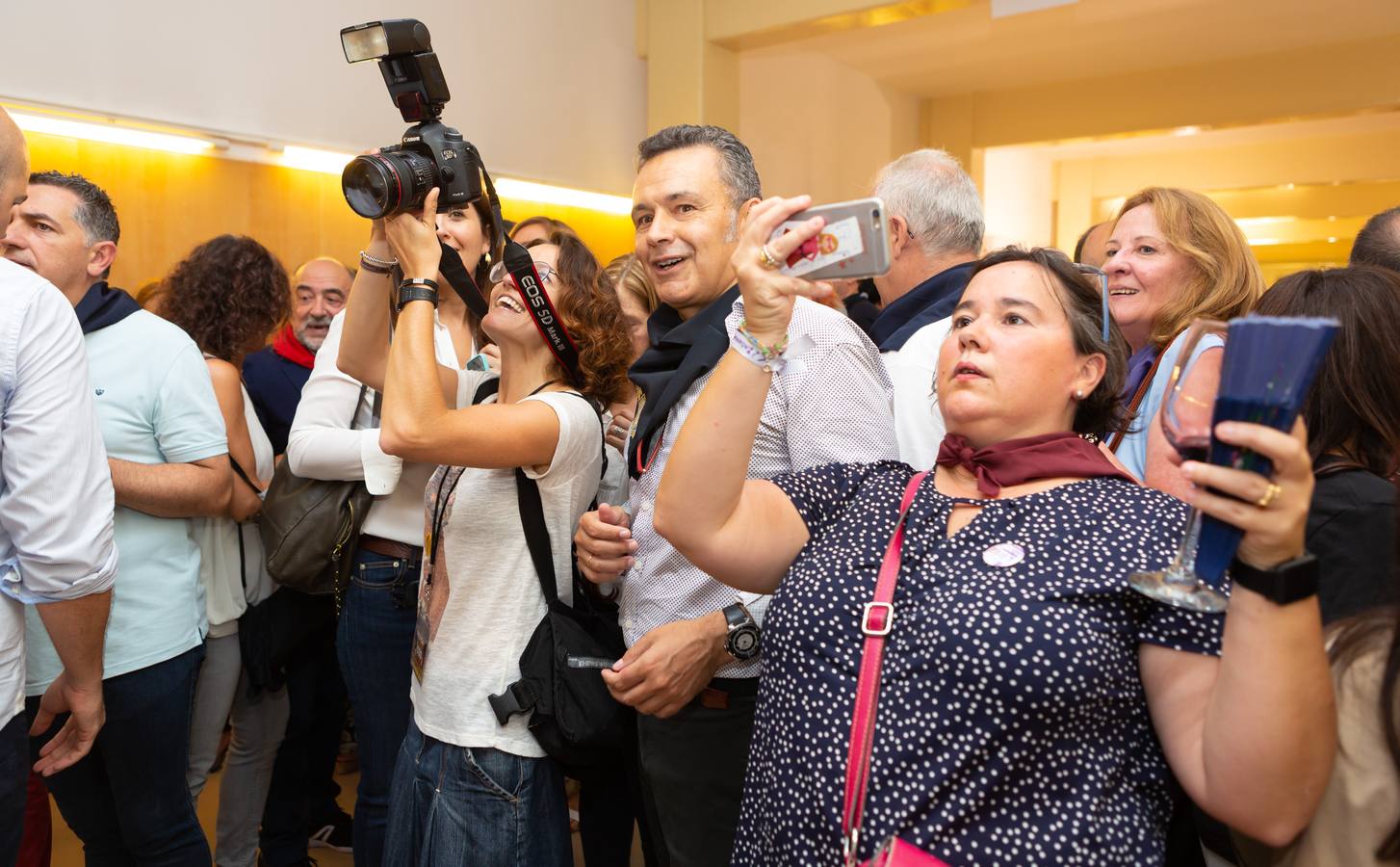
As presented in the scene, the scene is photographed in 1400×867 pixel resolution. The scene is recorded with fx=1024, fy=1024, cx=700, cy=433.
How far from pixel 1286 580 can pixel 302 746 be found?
2500 millimetres

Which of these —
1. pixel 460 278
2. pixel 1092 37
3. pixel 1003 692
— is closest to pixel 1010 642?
pixel 1003 692

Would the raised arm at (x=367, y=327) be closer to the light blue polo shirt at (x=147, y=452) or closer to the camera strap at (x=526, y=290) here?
the camera strap at (x=526, y=290)

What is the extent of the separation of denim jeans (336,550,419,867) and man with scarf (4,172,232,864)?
31 centimetres

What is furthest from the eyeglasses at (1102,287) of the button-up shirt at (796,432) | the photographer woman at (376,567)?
the photographer woman at (376,567)

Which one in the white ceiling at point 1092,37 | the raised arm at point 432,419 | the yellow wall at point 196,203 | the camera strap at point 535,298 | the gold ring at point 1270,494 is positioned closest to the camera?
the gold ring at point 1270,494

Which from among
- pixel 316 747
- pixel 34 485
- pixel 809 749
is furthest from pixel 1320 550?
pixel 316 747

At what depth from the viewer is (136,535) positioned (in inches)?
81.1

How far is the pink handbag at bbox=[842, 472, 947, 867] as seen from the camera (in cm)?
104

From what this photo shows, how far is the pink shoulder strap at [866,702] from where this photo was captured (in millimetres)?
1088

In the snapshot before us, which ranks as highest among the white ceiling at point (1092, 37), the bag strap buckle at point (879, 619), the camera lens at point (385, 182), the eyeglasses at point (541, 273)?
the white ceiling at point (1092, 37)

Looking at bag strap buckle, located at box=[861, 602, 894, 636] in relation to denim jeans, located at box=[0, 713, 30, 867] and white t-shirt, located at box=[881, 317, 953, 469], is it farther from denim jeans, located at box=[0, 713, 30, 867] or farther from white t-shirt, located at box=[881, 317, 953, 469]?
Answer: denim jeans, located at box=[0, 713, 30, 867]

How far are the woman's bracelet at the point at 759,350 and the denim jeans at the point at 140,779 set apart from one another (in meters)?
1.50

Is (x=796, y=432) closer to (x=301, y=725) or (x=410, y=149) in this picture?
(x=410, y=149)

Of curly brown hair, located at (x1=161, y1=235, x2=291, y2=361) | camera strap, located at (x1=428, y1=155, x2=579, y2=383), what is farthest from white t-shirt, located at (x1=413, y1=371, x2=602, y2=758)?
curly brown hair, located at (x1=161, y1=235, x2=291, y2=361)
